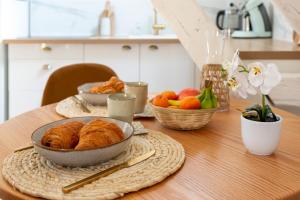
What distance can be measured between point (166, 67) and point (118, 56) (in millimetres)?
411

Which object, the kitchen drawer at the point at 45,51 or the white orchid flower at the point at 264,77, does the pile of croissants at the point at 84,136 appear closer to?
the white orchid flower at the point at 264,77

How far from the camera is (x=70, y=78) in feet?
6.68

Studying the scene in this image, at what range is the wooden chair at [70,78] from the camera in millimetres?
1947

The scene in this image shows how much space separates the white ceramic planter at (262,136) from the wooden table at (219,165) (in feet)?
0.07

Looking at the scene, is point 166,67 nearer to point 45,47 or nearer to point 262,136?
point 45,47

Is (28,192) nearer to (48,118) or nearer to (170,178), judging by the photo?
(170,178)

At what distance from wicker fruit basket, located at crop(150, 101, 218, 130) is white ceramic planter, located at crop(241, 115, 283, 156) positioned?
19 cm

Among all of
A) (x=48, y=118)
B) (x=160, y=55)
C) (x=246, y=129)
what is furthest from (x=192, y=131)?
(x=160, y=55)

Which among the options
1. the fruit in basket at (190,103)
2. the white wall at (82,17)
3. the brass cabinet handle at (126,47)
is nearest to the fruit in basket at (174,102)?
the fruit in basket at (190,103)

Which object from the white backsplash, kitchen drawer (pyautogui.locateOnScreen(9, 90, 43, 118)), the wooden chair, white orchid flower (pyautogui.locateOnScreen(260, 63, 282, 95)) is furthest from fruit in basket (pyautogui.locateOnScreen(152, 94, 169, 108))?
the white backsplash

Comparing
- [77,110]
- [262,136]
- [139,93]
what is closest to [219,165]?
[262,136]

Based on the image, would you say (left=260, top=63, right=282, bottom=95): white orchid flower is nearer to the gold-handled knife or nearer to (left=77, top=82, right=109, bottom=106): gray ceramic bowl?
the gold-handled knife

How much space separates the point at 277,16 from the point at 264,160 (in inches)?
104

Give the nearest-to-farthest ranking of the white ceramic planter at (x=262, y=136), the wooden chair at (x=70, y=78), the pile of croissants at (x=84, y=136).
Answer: the pile of croissants at (x=84, y=136) → the white ceramic planter at (x=262, y=136) → the wooden chair at (x=70, y=78)
